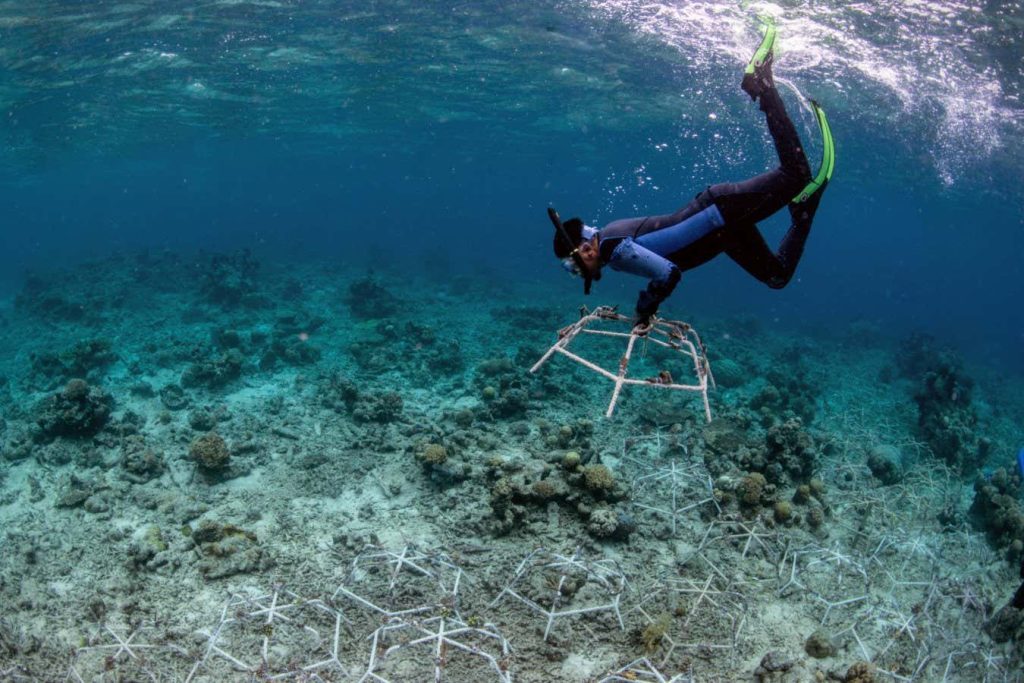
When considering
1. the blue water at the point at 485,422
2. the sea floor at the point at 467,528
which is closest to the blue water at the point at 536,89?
the blue water at the point at 485,422

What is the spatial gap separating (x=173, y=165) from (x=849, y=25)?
2539 inches

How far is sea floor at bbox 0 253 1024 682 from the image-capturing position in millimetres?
5895

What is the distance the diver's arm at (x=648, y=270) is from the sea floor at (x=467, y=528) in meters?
3.53

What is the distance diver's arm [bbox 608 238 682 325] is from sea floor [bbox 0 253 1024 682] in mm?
3531

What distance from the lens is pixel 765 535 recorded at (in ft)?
24.2

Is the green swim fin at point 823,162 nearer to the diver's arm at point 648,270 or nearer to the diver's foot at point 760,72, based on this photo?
the diver's foot at point 760,72

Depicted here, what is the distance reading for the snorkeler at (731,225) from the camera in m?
5.12

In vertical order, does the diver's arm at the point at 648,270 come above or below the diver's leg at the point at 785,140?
below

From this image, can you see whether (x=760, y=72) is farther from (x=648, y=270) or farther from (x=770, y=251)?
(x=648, y=270)

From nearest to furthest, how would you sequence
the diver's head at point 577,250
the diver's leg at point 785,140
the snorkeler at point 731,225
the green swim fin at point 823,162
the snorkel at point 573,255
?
the snorkel at point 573,255, the diver's head at point 577,250, the snorkeler at point 731,225, the green swim fin at point 823,162, the diver's leg at point 785,140

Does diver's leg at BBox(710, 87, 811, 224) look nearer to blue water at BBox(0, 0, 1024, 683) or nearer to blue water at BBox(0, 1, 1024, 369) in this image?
blue water at BBox(0, 0, 1024, 683)

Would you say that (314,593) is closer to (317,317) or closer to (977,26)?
(317,317)

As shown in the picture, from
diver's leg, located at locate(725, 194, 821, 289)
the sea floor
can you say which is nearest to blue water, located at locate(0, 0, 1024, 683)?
the sea floor

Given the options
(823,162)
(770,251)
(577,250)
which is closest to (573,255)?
(577,250)
